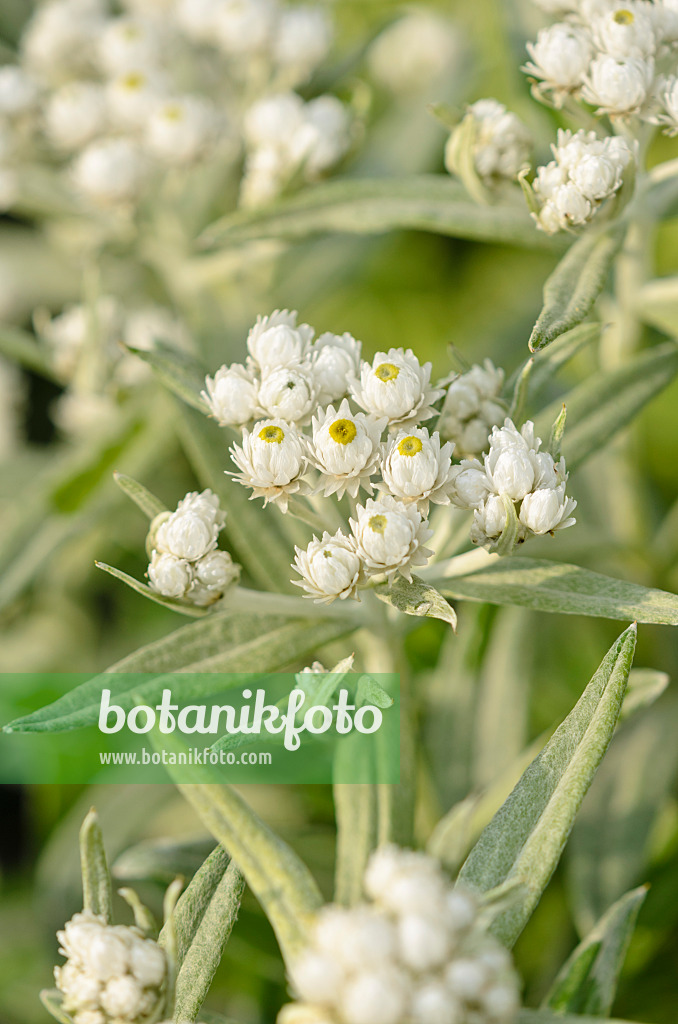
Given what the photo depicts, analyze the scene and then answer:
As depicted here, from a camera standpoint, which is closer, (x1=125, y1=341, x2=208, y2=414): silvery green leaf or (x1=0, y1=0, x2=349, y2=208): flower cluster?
(x1=125, y1=341, x2=208, y2=414): silvery green leaf

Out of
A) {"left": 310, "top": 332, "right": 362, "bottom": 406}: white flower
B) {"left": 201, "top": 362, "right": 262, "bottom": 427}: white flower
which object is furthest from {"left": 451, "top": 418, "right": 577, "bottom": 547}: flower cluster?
{"left": 201, "top": 362, "right": 262, "bottom": 427}: white flower

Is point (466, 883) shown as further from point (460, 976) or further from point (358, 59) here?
point (358, 59)

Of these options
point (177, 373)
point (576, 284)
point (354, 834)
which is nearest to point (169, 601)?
point (177, 373)

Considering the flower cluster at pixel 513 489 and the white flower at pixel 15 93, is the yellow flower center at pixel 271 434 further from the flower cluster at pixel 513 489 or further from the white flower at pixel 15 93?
the white flower at pixel 15 93

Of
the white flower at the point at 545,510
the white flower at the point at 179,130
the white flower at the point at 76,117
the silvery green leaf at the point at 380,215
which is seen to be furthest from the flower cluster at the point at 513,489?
the white flower at the point at 76,117

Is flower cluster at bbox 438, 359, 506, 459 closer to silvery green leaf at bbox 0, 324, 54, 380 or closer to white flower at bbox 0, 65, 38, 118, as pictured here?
silvery green leaf at bbox 0, 324, 54, 380
